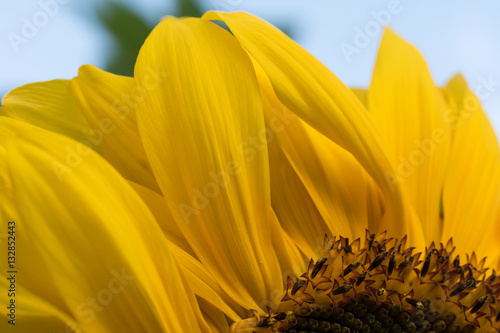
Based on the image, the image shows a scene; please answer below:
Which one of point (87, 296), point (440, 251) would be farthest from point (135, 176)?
point (440, 251)

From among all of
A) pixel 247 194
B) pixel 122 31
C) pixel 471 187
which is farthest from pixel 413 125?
pixel 122 31

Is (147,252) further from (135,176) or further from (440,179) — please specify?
(440,179)

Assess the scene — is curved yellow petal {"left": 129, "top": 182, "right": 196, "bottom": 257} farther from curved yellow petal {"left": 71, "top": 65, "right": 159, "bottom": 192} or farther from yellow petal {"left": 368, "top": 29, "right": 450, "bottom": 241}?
yellow petal {"left": 368, "top": 29, "right": 450, "bottom": 241}

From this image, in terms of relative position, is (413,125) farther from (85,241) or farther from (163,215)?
(85,241)

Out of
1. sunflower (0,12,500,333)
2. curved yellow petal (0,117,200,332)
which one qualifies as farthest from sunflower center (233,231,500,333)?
curved yellow petal (0,117,200,332)

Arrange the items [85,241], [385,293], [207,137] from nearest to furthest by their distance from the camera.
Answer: [85,241] → [207,137] → [385,293]

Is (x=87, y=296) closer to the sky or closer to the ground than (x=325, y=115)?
closer to the ground
